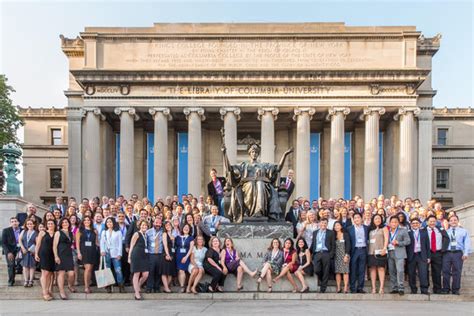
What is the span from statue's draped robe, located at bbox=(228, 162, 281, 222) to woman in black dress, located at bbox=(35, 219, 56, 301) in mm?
4884

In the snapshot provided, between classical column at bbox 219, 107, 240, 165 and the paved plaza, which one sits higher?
classical column at bbox 219, 107, 240, 165

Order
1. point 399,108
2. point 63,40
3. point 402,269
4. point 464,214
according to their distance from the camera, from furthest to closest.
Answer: point 63,40
point 399,108
point 464,214
point 402,269

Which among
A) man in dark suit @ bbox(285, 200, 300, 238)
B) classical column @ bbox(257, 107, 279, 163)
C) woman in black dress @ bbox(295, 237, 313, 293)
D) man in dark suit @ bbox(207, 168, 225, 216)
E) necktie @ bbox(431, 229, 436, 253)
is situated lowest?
woman in black dress @ bbox(295, 237, 313, 293)

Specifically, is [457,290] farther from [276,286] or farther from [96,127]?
[96,127]

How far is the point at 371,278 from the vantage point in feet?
43.1

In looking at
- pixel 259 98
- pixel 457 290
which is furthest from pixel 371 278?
pixel 259 98

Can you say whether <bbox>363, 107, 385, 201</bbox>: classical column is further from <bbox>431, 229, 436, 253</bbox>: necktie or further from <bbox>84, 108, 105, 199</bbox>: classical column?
<bbox>431, 229, 436, 253</bbox>: necktie

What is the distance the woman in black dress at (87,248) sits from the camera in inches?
510

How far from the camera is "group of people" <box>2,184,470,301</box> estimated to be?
41.5ft

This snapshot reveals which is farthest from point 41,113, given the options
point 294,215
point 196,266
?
point 196,266

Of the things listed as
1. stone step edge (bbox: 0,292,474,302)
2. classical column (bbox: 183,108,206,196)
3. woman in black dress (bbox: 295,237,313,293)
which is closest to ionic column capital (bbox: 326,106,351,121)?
classical column (bbox: 183,108,206,196)

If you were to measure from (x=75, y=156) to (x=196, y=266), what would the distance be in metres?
27.7

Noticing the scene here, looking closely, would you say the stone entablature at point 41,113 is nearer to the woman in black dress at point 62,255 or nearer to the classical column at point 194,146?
the classical column at point 194,146

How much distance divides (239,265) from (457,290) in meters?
5.68
